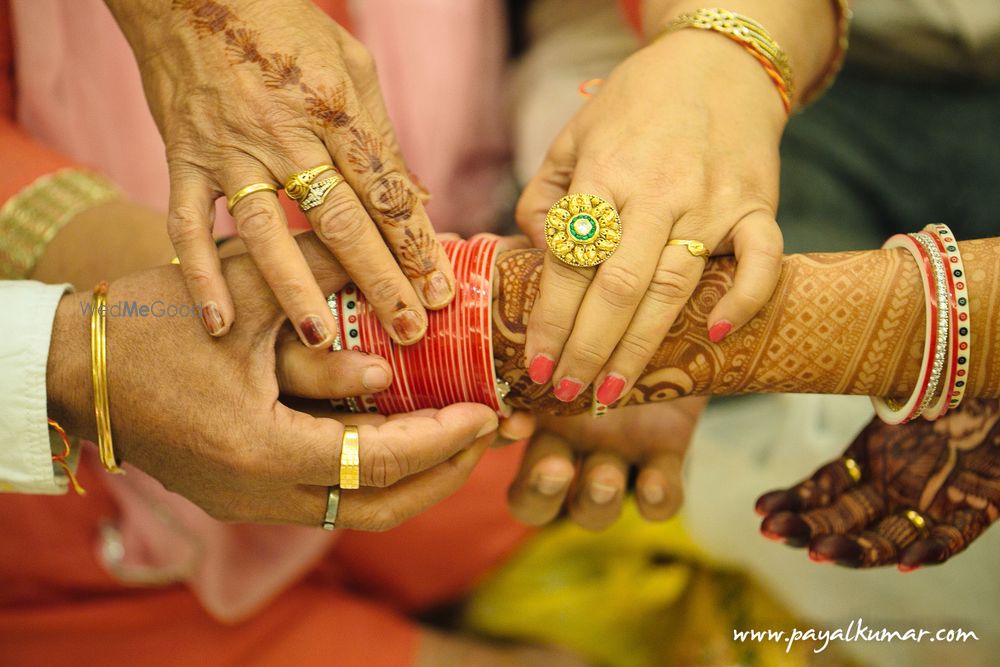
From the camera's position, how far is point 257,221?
2.99ft

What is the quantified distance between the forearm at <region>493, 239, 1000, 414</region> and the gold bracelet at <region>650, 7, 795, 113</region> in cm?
28

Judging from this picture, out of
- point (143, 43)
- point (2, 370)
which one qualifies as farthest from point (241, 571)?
point (143, 43)

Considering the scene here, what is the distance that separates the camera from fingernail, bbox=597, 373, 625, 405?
37.5 inches

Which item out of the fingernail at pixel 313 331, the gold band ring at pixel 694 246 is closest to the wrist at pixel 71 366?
the fingernail at pixel 313 331

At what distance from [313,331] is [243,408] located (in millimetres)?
133

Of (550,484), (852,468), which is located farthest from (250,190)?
(852,468)

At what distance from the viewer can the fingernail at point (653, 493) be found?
1255 mm

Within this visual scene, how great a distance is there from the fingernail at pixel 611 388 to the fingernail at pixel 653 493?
13.5 inches

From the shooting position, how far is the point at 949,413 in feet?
3.68

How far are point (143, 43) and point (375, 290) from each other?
490 mm

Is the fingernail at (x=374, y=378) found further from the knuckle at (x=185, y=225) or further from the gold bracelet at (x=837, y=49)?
the gold bracelet at (x=837, y=49)

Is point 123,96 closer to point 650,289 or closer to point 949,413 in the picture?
point 650,289

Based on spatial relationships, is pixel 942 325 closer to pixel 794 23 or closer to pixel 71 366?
pixel 794 23

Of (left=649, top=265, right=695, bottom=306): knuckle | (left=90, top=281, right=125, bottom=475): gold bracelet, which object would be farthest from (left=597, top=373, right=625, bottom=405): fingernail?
(left=90, top=281, right=125, bottom=475): gold bracelet
